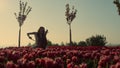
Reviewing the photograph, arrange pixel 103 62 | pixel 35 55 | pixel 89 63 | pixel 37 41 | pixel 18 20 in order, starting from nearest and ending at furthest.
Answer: pixel 103 62 → pixel 89 63 → pixel 35 55 → pixel 37 41 → pixel 18 20

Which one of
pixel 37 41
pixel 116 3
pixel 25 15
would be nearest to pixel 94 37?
pixel 116 3

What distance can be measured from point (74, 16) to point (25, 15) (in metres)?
9.58

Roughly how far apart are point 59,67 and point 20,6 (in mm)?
57391

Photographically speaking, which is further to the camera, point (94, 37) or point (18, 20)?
point (18, 20)

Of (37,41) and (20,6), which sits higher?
(20,6)

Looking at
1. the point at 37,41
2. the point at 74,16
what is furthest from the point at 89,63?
the point at 74,16

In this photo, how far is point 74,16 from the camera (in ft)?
224

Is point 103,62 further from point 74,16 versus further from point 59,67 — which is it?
point 74,16

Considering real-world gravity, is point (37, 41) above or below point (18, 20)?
below

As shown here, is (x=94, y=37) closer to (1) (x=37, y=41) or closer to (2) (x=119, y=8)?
(2) (x=119, y=8)

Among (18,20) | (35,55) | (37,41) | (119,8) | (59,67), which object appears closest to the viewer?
(59,67)

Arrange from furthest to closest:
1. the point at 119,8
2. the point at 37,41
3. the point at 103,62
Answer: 1. the point at 119,8
2. the point at 37,41
3. the point at 103,62

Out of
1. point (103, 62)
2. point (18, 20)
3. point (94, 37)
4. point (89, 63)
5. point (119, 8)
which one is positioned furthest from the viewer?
point (18, 20)

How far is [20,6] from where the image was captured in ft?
212
